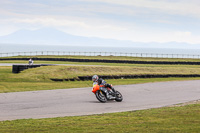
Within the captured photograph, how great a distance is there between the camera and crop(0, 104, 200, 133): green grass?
33.8 ft

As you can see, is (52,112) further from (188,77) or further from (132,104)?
(188,77)

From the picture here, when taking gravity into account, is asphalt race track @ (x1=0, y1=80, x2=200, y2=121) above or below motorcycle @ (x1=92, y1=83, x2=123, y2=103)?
below

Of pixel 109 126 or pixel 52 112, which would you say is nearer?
pixel 109 126

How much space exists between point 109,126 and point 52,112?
4944 millimetres

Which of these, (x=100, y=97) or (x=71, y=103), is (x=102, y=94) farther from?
(x=71, y=103)

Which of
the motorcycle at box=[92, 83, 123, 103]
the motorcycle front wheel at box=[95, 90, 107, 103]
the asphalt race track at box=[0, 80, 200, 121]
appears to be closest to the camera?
the asphalt race track at box=[0, 80, 200, 121]

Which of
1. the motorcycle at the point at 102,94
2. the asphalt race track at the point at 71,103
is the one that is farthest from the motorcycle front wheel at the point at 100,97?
the asphalt race track at the point at 71,103

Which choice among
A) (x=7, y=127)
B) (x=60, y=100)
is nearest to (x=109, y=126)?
(x=7, y=127)

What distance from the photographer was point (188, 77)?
132 ft

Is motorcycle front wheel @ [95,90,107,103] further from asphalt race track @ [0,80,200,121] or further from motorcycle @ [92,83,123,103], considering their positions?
asphalt race track @ [0,80,200,121]

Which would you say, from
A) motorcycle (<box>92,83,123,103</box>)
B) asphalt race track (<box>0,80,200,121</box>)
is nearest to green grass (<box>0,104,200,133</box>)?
asphalt race track (<box>0,80,200,121</box>)

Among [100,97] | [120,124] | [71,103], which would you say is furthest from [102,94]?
[120,124]

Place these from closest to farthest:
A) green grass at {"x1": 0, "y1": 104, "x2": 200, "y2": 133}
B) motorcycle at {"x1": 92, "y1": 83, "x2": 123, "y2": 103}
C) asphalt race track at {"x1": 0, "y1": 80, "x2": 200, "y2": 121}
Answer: green grass at {"x1": 0, "y1": 104, "x2": 200, "y2": 133} < asphalt race track at {"x1": 0, "y1": 80, "x2": 200, "y2": 121} < motorcycle at {"x1": 92, "y1": 83, "x2": 123, "y2": 103}

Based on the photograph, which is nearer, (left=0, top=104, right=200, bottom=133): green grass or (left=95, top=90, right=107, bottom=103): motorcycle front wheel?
(left=0, top=104, right=200, bottom=133): green grass
